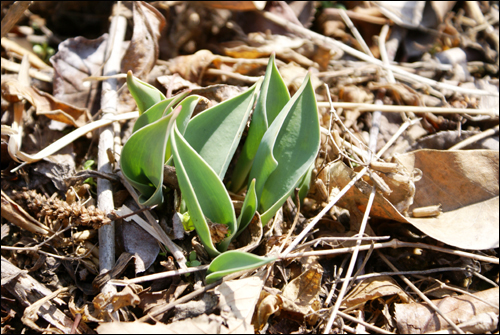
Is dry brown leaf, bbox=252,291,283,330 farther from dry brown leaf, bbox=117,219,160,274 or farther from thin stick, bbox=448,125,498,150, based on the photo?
thin stick, bbox=448,125,498,150

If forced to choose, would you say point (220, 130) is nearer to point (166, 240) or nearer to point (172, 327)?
point (166, 240)

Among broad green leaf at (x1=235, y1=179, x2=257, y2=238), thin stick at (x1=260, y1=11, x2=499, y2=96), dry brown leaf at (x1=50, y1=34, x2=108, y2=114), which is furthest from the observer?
thin stick at (x1=260, y1=11, x2=499, y2=96)

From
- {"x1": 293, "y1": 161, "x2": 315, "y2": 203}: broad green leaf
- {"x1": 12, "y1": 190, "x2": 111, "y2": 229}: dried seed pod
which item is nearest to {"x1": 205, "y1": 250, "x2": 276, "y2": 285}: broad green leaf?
{"x1": 12, "y1": 190, "x2": 111, "y2": 229}: dried seed pod

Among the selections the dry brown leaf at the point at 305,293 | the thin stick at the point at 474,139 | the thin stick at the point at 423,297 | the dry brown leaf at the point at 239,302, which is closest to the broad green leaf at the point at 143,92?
the dry brown leaf at the point at 239,302

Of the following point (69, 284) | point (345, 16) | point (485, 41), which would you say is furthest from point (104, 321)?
point (485, 41)

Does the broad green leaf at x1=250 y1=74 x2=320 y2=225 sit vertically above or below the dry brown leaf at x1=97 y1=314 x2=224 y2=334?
above

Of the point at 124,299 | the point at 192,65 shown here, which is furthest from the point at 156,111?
the point at 192,65

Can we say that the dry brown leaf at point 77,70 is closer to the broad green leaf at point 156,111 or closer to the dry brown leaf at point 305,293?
the broad green leaf at point 156,111
